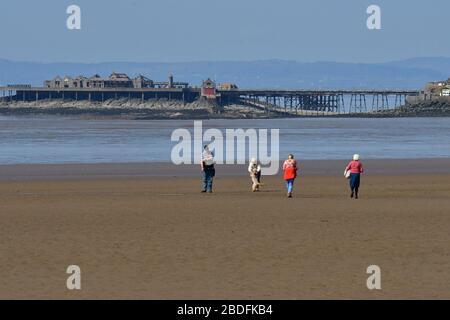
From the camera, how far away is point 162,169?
3603 centimetres

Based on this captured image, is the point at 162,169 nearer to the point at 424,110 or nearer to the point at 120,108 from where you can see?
the point at 424,110

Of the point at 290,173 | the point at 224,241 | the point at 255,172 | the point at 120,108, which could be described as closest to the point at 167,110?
the point at 120,108

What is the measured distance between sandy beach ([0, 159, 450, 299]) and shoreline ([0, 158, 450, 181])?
4146 mm

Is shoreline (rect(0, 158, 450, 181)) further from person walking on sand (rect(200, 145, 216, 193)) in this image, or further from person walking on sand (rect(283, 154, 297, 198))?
person walking on sand (rect(283, 154, 297, 198))

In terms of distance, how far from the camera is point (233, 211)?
69.9ft

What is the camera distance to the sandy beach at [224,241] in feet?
43.7

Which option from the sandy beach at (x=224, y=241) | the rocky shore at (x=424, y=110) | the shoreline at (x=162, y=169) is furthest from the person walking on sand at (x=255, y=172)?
the rocky shore at (x=424, y=110)

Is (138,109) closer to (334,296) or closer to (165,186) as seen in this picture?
(165,186)

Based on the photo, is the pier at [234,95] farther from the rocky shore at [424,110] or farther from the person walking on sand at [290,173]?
the person walking on sand at [290,173]

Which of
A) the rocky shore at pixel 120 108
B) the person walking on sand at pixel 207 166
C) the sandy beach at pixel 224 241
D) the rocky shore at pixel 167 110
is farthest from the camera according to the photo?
the rocky shore at pixel 120 108

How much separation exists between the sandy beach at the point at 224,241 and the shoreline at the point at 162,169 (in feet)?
13.6

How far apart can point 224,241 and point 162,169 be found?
19185 mm
